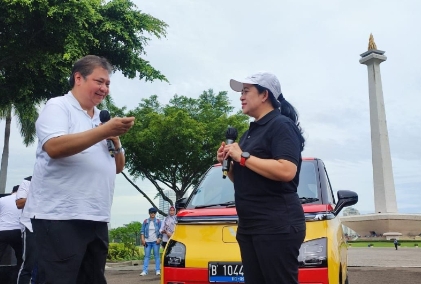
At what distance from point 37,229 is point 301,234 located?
1.40 meters

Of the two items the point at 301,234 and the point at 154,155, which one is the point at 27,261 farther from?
the point at 154,155

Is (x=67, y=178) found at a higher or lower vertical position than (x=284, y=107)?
lower

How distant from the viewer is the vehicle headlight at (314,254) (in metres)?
4.29

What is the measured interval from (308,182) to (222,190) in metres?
0.86

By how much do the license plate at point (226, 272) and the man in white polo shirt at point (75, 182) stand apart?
5.31 feet

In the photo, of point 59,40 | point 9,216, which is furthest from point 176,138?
point 9,216

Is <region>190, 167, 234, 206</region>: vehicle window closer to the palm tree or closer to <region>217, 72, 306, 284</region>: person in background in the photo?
<region>217, 72, 306, 284</region>: person in background

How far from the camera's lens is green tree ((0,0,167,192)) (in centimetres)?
1794

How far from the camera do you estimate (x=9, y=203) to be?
6.99 m

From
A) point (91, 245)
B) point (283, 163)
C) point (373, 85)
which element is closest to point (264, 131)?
point (283, 163)

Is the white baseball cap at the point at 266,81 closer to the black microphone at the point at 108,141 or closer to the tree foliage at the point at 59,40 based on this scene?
the black microphone at the point at 108,141

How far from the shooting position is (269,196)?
2.88 metres

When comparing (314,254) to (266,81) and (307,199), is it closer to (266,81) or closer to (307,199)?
(307,199)

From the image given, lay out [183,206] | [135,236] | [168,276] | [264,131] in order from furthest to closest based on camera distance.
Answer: [135,236], [183,206], [168,276], [264,131]
